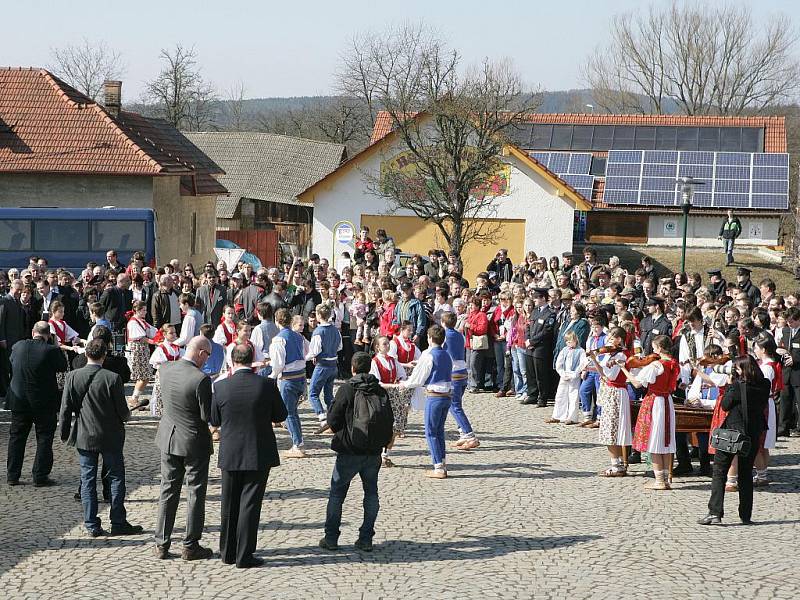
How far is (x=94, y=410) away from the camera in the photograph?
988 cm

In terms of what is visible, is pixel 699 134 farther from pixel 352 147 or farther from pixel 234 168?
pixel 352 147

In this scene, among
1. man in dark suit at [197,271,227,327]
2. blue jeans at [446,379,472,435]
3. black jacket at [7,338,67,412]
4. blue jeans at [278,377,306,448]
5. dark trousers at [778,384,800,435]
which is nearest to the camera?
black jacket at [7,338,67,412]

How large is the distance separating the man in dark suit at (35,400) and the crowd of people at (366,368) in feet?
0.06

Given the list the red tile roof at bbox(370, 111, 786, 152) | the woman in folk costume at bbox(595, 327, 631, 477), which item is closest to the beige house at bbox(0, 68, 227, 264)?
the red tile roof at bbox(370, 111, 786, 152)

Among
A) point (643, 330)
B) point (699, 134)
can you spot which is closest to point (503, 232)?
point (699, 134)

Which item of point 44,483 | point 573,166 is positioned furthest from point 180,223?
point 44,483

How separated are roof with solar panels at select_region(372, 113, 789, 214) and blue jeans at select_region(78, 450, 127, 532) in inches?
1080

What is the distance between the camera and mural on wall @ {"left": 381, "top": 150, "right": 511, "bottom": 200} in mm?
31891

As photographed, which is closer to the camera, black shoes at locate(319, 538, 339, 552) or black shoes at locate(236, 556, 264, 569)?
black shoes at locate(236, 556, 264, 569)

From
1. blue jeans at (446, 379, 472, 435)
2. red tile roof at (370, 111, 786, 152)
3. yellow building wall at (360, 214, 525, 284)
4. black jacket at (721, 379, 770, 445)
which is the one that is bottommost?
blue jeans at (446, 379, 472, 435)

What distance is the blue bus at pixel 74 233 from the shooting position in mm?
28281

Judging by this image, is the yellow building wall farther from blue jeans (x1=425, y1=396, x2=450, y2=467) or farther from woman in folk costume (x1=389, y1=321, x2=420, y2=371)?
blue jeans (x1=425, y1=396, x2=450, y2=467)

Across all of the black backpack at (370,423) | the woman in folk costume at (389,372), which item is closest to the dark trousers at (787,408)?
the woman in folk costume at (389,372)

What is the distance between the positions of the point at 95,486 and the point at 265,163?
164 ft
